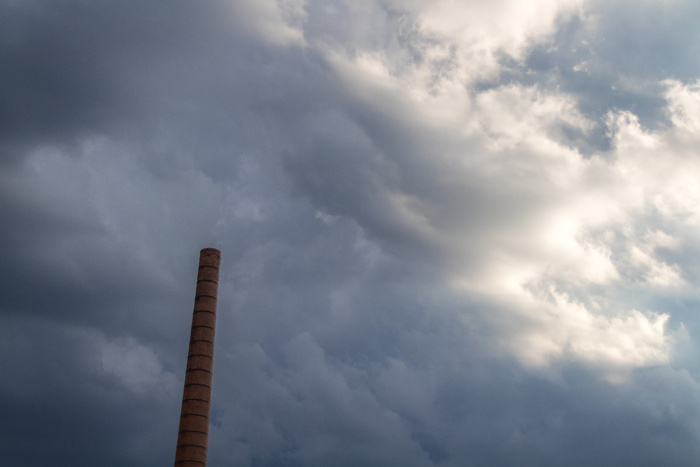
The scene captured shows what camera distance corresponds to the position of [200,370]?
3688 cm

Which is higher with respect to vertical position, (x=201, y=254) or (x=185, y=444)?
(x=201, y=254)

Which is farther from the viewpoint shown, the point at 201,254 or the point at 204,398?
the point at 201,254

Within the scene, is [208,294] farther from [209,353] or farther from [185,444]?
[185,444]

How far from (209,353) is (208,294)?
2842 mm

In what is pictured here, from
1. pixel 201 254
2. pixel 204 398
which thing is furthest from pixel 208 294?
pixel 204 398

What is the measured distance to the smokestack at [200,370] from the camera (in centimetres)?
3553

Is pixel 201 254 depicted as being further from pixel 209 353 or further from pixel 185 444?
pixel 185 444

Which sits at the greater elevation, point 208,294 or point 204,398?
point 208,294

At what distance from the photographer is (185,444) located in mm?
35469

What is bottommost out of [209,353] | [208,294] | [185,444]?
[185,444]

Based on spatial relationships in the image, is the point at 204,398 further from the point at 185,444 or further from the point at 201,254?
the point at 201,254

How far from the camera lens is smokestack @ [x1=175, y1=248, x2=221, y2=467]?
35.5 metres

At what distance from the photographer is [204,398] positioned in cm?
3662

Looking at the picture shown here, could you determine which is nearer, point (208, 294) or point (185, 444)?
point (185, 444)
